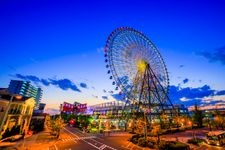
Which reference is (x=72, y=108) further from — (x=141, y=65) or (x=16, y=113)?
(x=141, y=65)

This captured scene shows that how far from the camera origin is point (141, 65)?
4484 centimetres

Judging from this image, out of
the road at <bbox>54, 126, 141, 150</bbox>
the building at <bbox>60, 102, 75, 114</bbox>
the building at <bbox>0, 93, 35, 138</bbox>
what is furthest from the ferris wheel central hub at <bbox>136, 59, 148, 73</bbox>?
the building at <bbox>60, 102, 75, 114</bbox>

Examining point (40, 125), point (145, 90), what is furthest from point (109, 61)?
point (40, 125)

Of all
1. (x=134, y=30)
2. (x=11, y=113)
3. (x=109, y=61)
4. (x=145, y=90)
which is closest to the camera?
(x=11, y=113)

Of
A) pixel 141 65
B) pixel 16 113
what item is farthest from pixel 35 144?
pixel 141 65

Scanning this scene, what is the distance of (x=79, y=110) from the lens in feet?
434

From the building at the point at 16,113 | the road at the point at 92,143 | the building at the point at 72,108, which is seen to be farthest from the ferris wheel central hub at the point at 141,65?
the building at the point at 72,108

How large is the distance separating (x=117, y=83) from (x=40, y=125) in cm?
3471

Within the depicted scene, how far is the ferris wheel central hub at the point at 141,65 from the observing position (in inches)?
1742

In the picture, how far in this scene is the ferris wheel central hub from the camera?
4425cm

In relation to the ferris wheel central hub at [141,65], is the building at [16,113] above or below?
below

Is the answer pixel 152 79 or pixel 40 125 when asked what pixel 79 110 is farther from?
pixel 152 79

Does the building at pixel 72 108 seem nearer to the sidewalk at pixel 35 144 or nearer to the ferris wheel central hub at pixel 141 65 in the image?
the sidewalk at pixel 35 144

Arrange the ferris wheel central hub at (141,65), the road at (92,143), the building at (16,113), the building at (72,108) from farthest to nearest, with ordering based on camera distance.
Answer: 1. the building at (72,108)
2. the ferris wheel central hub at (141,65)
3. the building at (16,113)
4. the road at (92,143)
